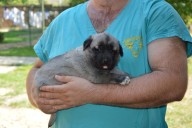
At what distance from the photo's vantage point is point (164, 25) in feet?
10.6

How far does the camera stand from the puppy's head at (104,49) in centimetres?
333

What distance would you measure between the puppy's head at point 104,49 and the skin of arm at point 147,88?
0.94 feet

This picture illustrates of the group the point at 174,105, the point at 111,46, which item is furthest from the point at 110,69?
the point at 174,105

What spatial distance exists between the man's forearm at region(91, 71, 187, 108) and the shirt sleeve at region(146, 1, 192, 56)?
1.09 feet

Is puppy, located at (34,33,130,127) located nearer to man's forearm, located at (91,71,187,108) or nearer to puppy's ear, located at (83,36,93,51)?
puppy's ear, located at (83,36,93,51)

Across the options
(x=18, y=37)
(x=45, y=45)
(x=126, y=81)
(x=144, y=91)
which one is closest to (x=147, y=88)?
(x=144, y=91)

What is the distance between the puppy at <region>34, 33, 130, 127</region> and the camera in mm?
3357

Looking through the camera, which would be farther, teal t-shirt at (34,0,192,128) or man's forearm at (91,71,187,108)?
teal t-shirt at (34,0,192,128)

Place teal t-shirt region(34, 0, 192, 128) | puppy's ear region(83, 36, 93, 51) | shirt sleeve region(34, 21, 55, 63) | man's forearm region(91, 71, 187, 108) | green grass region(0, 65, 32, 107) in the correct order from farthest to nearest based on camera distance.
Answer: green grass region(0, 65, 32, 107)
shirt sleeve region(34, 21, 55, 63)
puppy's ear region(83, 36, 93, 51)
teal t-shirt region(34, 0, 192, 128)
man's forearm region(91, 71, 187, 108)

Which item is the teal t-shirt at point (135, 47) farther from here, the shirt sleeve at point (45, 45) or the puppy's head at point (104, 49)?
the shirt sleeve at point (45, 45)

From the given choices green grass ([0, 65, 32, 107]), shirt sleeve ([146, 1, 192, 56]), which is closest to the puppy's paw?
shirt sleeve ([146, 1, 192, 56])

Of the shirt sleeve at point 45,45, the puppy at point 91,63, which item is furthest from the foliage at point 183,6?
the puppy at point 91,63

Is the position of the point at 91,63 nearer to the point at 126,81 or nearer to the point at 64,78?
the point at 64,78

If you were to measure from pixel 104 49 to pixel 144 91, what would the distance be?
631 mm
